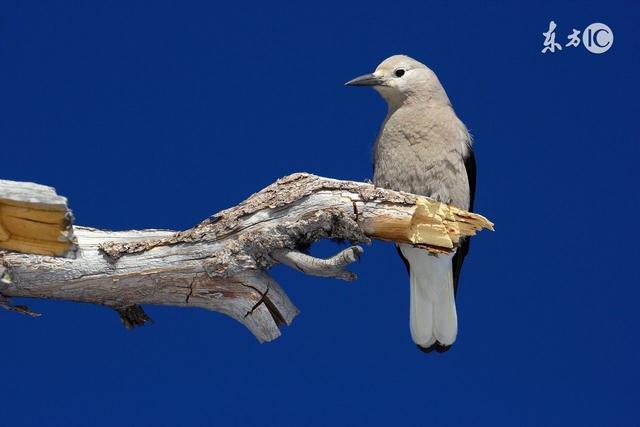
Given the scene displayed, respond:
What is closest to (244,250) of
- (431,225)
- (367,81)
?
(431,225)

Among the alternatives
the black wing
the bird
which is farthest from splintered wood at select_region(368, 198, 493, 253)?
the black wing

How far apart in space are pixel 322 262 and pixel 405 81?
1.01 meters

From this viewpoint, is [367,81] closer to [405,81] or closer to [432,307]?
[405,81]

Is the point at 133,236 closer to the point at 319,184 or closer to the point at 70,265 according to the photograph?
the point at 70,265

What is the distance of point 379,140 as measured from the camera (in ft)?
13.5

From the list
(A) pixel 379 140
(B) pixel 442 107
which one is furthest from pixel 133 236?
(B) pixel 442 107

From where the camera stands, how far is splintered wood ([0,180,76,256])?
3.61 metres

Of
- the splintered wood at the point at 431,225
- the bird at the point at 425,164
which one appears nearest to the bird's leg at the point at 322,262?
the splintered wood at the point at 431,225

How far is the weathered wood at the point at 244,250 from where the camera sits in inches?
142

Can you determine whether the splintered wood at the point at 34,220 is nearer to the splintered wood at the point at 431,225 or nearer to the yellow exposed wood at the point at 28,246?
the yellow exposed wood at the point at 28,246

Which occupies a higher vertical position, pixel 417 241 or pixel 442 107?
pixel 442 107

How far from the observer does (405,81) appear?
13.5 ft

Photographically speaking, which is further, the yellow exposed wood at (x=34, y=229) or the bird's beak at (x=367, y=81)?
the bird's beak at (x=367, y=81)

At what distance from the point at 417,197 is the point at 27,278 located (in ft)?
5.35
